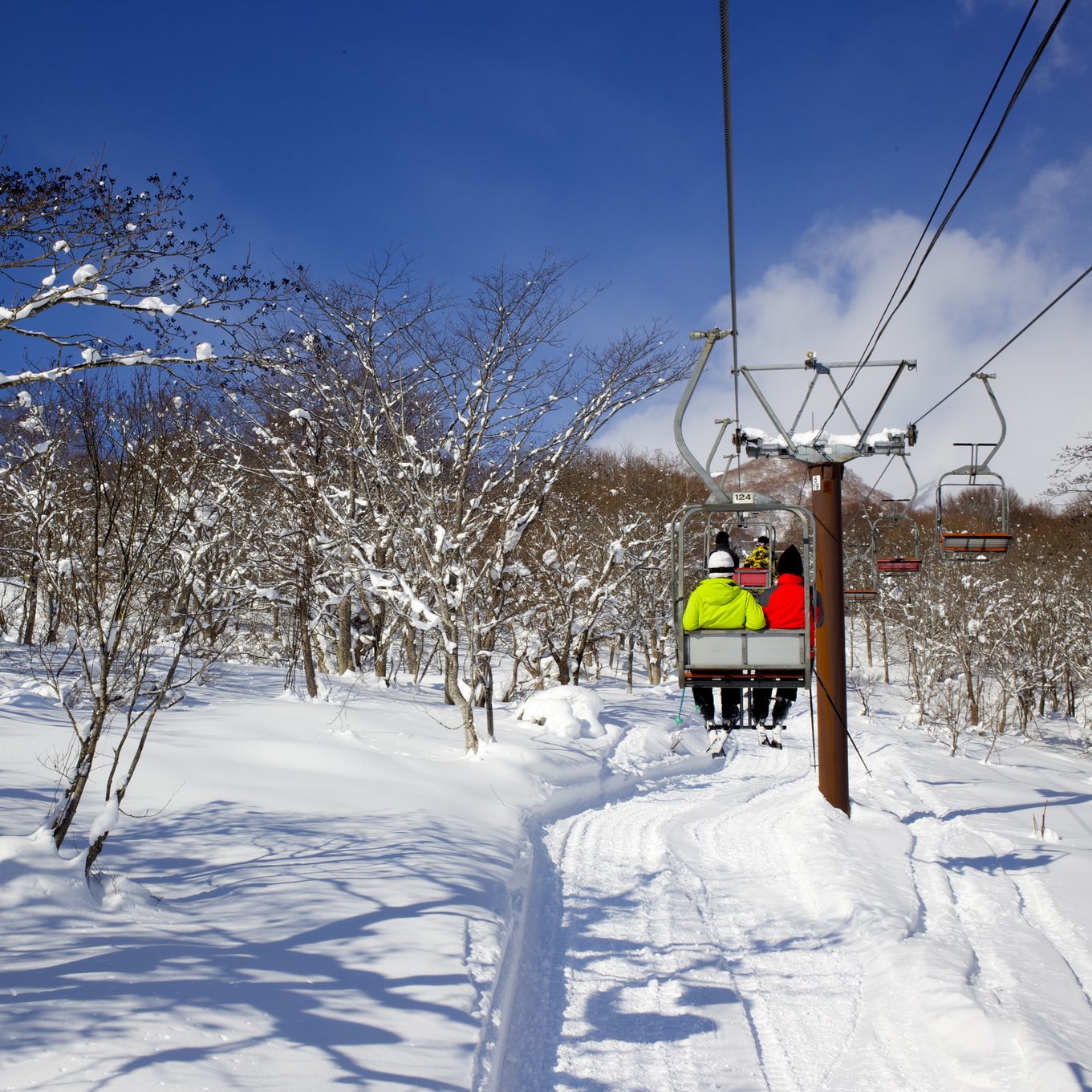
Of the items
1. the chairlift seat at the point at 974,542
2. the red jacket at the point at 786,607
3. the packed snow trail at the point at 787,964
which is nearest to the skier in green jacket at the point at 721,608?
the red jacket at the point at 786,607

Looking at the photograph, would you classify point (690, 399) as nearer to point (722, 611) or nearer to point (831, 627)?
point (722, 611)

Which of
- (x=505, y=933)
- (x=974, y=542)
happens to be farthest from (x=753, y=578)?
(x=974, y=542)

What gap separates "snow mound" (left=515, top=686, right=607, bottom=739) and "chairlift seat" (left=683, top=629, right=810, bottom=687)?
27.4 ft

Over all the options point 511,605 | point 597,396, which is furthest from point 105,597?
point 511,605

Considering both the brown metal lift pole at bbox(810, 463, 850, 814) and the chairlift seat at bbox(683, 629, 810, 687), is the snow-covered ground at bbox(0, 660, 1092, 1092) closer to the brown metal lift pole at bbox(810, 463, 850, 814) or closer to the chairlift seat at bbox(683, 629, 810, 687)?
the brown metal lift pole at bbox(810, 463, 850, 814)

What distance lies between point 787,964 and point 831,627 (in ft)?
18.4

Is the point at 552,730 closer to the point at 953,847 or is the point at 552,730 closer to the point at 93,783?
the point at 953,847

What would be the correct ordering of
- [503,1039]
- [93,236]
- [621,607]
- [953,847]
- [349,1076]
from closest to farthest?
[349,1076] < [503,1039] < [93,236] < [953,847] < [621,607]

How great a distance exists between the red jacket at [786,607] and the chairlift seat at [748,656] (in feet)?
0.66

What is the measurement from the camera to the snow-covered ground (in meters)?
4.34

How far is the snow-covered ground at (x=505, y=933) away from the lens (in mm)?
4336

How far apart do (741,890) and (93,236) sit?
26.3 feet

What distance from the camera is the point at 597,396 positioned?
1484cm

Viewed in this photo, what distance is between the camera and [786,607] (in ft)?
24.4
